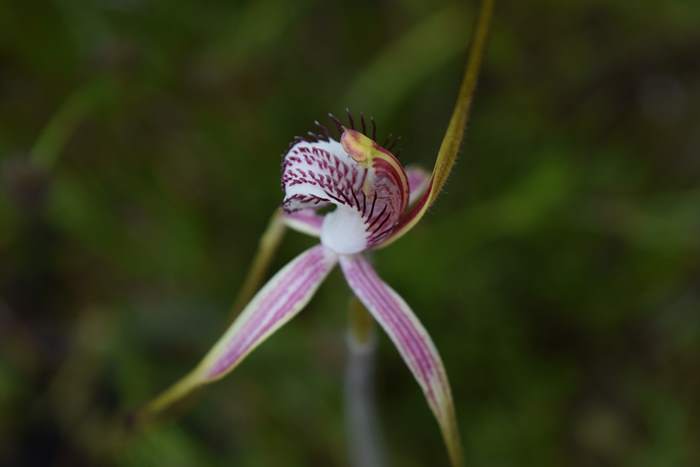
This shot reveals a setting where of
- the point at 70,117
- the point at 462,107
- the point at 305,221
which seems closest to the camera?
the point at 462,107

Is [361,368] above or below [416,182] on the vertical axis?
below

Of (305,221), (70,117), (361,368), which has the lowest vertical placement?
(361,368)

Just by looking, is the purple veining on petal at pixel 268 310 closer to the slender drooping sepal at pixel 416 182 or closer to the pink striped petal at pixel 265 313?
the pink striped petal at pixel 265 313

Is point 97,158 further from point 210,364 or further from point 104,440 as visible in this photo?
point 210,364

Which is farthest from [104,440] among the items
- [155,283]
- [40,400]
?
[155,283]

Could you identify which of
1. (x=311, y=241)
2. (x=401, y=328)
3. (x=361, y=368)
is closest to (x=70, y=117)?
(x=311, y=241)

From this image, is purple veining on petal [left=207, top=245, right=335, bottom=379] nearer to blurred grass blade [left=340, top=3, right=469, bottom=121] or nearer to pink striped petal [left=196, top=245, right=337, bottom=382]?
pink striped petal [left=196, top=245, right=337, bottom=382]

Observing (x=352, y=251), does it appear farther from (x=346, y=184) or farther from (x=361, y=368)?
(x=361, y=368)
